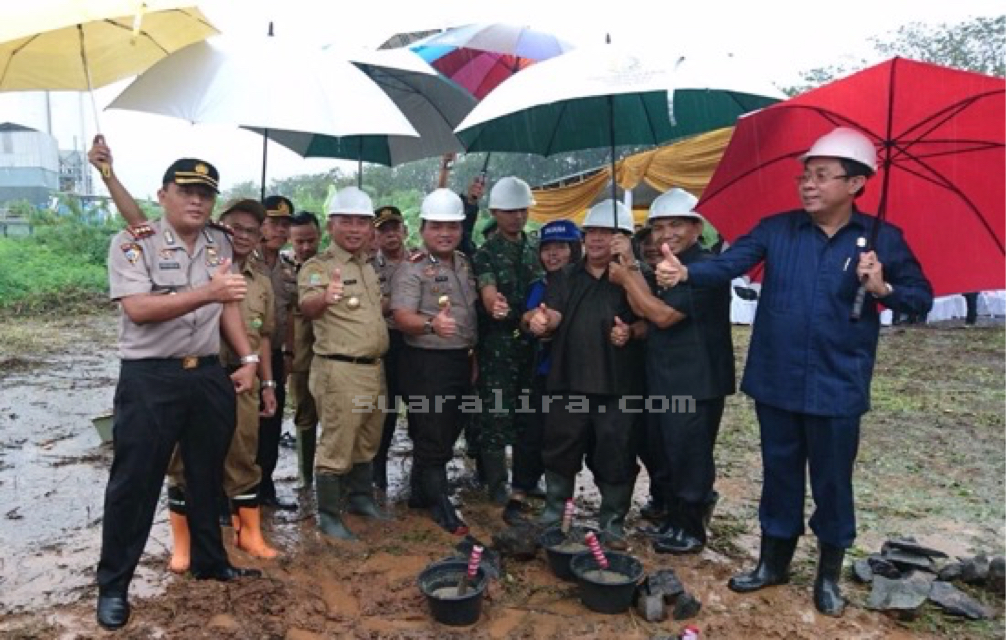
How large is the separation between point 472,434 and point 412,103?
2490 millimetres

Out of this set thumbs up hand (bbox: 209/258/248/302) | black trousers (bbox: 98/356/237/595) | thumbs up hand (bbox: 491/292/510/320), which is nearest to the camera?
thumbs up hand (bbox: 209/258/248/302)

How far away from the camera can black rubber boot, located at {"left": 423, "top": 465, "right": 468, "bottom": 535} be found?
174 inches

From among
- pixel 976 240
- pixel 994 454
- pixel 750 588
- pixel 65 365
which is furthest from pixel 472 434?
pixel 65 365

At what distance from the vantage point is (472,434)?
5.22m

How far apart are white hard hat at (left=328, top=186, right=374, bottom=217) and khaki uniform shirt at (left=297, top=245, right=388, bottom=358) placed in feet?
0.74

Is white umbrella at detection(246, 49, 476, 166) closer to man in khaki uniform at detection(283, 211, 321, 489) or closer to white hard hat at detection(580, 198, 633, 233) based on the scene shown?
man in khaki uniform at detection(283, 211, 321, 489)

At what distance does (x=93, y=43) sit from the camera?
3670mm

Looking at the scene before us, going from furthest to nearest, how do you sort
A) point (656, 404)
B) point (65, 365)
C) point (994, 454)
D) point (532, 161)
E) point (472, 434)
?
point (532, 161), point (65, 365), point (994, 454), point (472, 434), point (656, 404)

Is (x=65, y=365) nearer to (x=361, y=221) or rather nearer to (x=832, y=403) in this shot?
(x=361, y=221)

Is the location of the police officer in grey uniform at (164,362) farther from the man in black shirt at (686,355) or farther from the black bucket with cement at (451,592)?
the man in black shirt at (686,355)

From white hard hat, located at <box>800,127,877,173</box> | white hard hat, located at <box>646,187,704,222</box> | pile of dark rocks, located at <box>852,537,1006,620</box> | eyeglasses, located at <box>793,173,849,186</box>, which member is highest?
white hard hat, located at <box>800,127,877,173</box>

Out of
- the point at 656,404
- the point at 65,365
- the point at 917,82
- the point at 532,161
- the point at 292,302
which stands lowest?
the point at 65,365

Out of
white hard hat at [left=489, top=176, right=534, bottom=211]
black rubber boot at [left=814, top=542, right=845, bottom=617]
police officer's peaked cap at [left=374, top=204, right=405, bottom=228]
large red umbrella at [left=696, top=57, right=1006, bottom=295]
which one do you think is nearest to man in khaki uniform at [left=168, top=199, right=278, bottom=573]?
police officer's peaked cap at [left=374, top=204, right=405, bottom=228]

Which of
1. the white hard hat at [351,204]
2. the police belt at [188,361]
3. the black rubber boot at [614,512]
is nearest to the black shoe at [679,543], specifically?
the black rubber boot at [614,512]
